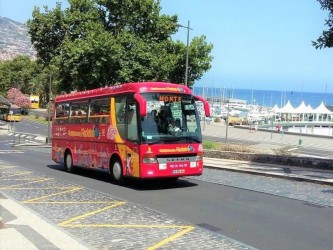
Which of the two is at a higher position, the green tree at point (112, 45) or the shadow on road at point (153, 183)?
the green tree at point (112, 45)

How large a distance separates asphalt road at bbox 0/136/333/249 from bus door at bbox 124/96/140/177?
0.63 metres

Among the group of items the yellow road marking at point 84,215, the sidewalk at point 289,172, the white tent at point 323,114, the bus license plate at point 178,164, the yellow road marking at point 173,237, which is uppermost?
the white tent at point 323,114

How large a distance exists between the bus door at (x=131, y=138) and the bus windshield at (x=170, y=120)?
346mm

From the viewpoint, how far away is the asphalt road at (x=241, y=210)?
818 centimetres

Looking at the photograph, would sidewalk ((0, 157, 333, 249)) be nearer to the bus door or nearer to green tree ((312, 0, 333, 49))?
the bus door

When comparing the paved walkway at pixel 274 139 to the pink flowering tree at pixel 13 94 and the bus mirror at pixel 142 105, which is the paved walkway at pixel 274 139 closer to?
the bus mirror at pixel 142 105

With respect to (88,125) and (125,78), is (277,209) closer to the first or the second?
(88,125)

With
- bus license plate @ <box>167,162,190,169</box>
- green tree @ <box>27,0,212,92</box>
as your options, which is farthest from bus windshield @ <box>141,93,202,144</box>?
green tree @ <box>27,0,212,92</box>

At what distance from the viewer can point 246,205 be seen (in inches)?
446

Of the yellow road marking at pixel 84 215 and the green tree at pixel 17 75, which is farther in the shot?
the green tree at pixel 17 75

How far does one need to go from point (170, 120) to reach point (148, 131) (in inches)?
30.4

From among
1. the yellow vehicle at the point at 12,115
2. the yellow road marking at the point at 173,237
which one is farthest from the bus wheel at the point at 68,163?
the yellow vehicle at the point at 12,115

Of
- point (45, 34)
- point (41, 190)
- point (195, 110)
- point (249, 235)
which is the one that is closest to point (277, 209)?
point (249, 235)

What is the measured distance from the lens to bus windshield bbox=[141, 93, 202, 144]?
13.9 metres
